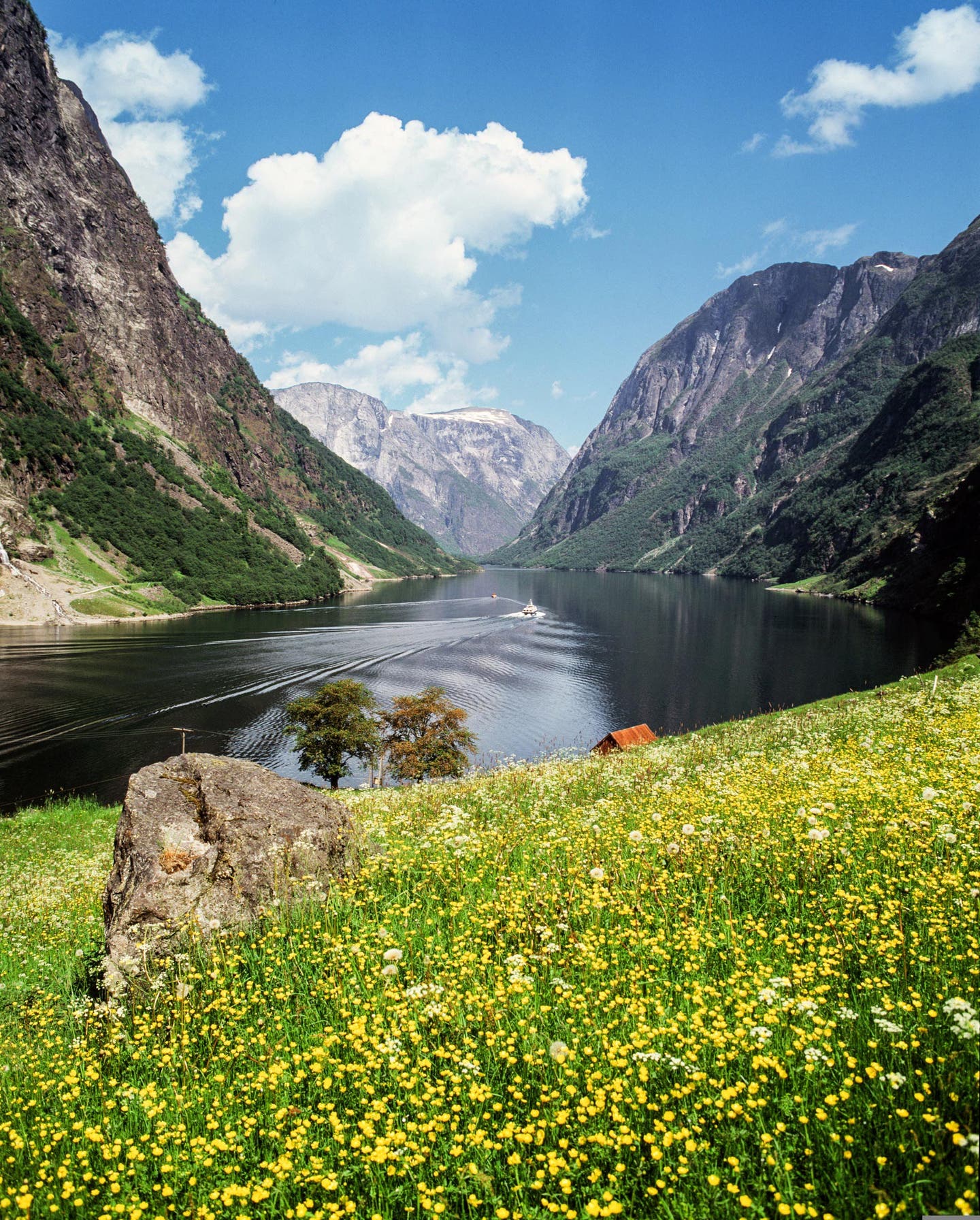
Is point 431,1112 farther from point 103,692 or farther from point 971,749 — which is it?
point 103,692

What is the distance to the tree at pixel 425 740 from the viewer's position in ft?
152

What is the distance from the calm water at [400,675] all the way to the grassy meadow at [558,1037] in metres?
43.2

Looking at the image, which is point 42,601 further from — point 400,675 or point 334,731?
point 334,731

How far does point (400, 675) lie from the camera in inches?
3383

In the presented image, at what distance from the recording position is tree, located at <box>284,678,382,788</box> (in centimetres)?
4603

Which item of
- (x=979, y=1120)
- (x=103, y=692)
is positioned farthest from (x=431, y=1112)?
(x=103, y=692)

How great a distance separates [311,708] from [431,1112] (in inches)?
1714

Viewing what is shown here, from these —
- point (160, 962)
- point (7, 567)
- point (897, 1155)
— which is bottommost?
point (160, 962)

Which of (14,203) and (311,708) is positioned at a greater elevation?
(14,203)

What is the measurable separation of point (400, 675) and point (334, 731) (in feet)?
133

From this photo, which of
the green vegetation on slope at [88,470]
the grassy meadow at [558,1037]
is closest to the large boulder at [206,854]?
the grassy meadow at [558,1037]

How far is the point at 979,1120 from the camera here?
13.2 ft

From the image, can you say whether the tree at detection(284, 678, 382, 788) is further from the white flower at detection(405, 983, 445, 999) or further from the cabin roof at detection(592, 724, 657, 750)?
the white flower at detection(405, 983, 445, 999)

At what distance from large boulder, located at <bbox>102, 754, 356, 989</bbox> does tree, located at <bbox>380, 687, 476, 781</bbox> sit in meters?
33.2
